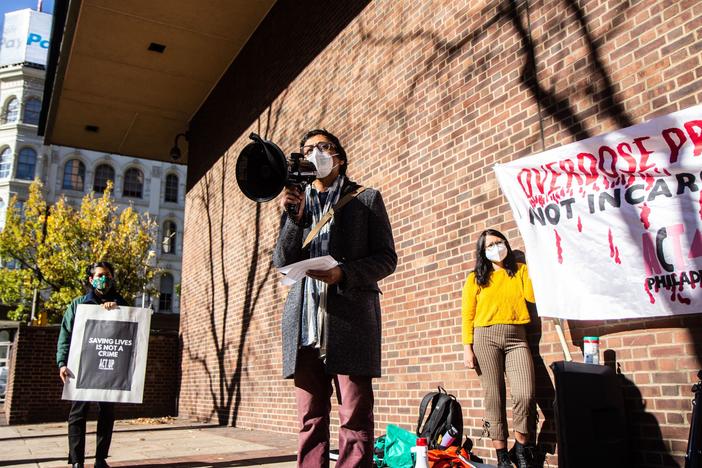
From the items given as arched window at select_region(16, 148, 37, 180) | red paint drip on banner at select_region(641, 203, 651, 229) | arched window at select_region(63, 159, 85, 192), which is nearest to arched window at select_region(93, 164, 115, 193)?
arched window at select_region(63, 159, 85, 192)

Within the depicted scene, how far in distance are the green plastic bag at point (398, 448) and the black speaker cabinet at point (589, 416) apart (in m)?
1.40

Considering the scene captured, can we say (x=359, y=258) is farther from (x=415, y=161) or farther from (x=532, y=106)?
(x=415, y=161)

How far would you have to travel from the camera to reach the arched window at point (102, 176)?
121ft

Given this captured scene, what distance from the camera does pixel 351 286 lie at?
8.27 feet

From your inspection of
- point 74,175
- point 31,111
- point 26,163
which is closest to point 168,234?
point 74,175

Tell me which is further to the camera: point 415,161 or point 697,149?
point 415,161

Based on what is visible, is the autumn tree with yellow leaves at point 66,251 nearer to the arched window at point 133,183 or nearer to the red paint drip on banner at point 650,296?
the arched window at point 133,183

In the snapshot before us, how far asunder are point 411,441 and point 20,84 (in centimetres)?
4002

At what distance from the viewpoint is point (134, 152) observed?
1645cm

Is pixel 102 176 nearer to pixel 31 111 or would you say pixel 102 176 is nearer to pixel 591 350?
pixel 31 111

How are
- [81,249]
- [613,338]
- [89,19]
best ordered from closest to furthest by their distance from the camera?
[613,338] → [89,19] → [81,249]

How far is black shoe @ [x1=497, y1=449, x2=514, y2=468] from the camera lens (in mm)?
4230

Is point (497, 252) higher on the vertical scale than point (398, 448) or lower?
higher

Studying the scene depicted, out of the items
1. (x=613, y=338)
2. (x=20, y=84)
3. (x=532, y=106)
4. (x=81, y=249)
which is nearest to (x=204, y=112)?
(x=532, y=106)
